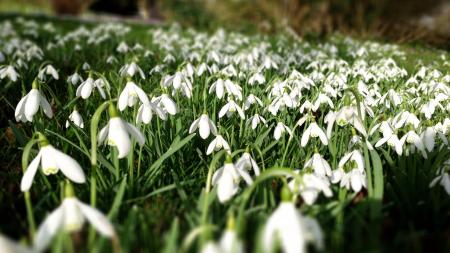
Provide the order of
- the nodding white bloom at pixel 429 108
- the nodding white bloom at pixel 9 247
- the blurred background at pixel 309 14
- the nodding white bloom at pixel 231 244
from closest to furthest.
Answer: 1. the nodding white bloom at pixel 9 247
2. the nodding white bloom at pixel 231 244
3. the nodding white bloom at pixel 429 108
4. the blurred background at pixel 309 14

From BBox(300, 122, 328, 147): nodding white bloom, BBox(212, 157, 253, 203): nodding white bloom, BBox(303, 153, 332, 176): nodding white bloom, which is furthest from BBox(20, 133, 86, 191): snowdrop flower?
BBox(300, 122, 328, 147): nodding white bloom

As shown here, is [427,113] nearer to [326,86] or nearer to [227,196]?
[326,86]

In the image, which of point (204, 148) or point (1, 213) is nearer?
point (1, 213)

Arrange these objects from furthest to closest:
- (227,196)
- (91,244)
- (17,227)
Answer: (17,227) < (227,196) < (91,244)

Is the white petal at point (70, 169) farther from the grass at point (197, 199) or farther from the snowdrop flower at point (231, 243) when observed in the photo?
the snowdrop flower at point (231, 243)

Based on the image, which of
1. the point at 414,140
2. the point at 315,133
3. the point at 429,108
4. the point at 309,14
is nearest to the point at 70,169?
the point at 315,133

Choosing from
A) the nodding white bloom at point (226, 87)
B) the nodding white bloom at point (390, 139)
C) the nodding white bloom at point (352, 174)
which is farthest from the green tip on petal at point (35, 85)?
the nodding white bloom at point (390, 139)

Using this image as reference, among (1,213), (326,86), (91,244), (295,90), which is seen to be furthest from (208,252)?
(326,86)
